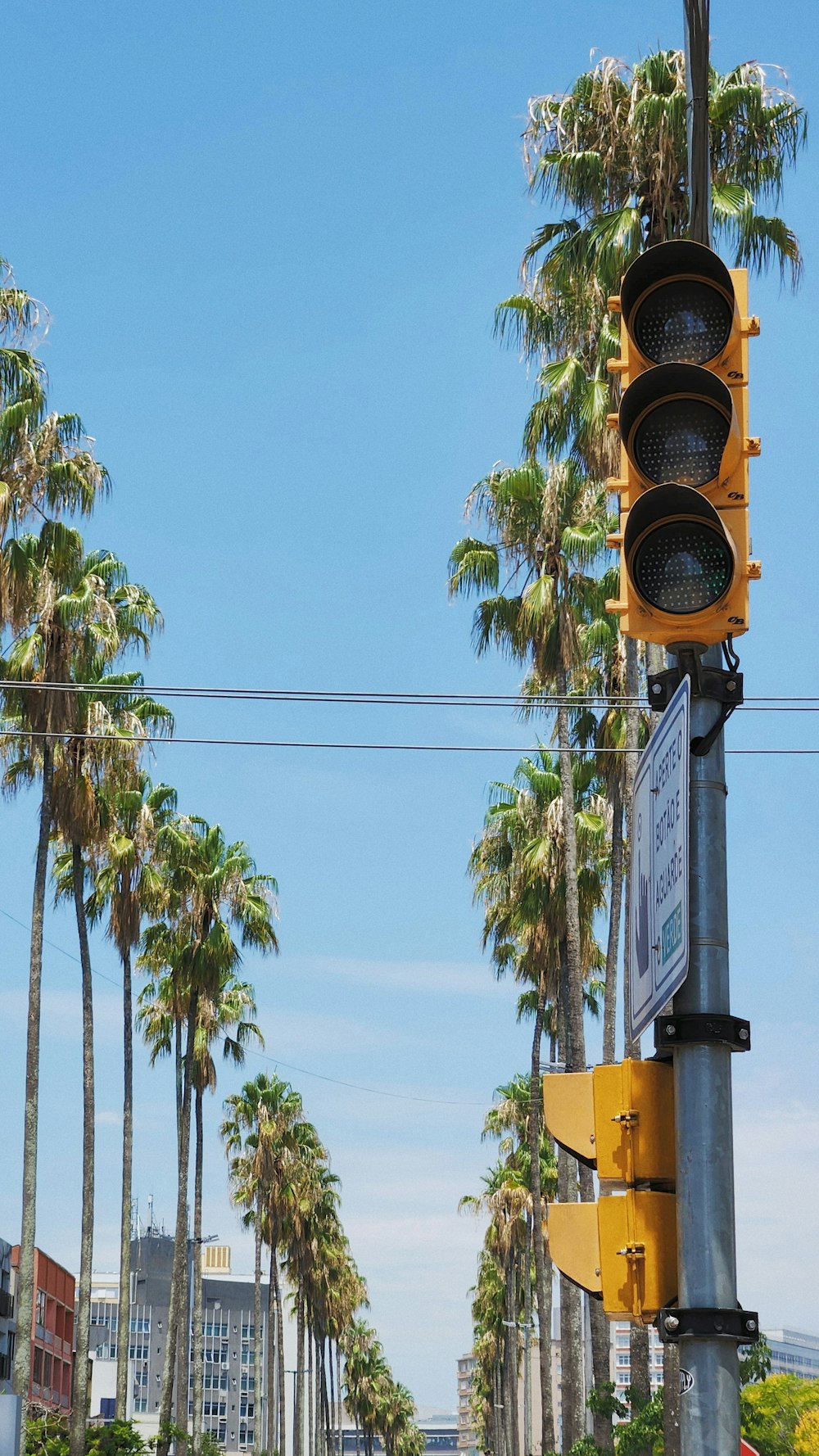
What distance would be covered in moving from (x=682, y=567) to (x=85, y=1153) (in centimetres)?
3470

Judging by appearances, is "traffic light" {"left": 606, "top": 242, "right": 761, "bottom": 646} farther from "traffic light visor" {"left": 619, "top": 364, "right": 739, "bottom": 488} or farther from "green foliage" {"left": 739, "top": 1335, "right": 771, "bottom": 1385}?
"green foliage" {"left": 739, "top": 1335, "right": 771, "bottom": 1385}

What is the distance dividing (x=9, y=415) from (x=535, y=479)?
8.98 metres

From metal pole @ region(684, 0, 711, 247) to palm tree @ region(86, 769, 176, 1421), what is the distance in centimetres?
3200

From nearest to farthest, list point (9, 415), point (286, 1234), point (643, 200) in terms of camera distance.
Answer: point (643, 200) < point (9, 415) < point (286, 1234)

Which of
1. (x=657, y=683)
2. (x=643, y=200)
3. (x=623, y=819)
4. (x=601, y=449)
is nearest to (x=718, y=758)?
(x=657, y=683)

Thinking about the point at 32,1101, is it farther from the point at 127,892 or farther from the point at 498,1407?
the point at 498,1407

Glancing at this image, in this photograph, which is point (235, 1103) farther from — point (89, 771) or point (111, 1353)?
point (111, 1353)

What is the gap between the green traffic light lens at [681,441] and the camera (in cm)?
441

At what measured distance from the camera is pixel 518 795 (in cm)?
Result: 3769

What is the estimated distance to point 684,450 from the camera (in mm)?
4434

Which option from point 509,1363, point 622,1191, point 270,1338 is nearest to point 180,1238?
point 270,1338

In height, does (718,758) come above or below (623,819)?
below

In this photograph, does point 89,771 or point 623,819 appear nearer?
point 623,819

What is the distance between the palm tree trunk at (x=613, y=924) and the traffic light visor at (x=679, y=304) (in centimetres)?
2335
